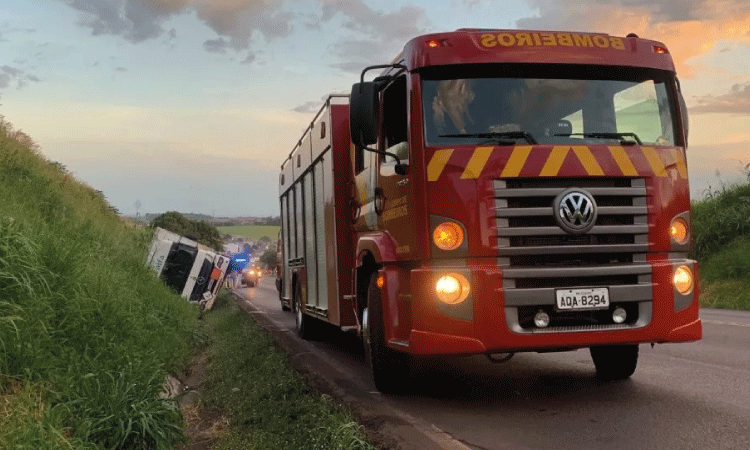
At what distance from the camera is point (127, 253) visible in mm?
14242

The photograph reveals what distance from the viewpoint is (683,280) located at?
22.2 feet

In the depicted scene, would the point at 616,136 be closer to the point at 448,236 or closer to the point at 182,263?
the point at 448,236

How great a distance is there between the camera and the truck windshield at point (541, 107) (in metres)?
6.72

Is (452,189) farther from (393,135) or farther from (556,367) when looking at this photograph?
(556,367)

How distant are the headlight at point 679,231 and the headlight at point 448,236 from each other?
1.73m

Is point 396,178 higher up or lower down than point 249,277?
higher up

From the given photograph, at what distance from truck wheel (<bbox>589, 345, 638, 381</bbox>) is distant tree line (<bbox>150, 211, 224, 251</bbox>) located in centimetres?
4750

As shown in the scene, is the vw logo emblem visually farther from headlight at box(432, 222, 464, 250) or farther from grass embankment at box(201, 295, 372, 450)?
grass embankment at box(201, 295, 372, 450)

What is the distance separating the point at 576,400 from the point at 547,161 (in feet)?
6.78

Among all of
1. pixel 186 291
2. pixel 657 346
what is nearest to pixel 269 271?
pixel 186 291

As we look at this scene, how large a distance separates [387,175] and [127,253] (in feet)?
26.5

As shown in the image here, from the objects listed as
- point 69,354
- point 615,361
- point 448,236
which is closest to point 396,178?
point 448,236

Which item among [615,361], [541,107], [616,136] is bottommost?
[615,361]

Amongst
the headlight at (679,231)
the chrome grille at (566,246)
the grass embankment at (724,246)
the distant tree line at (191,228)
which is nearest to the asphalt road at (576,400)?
the chrome grille at (566,246)
